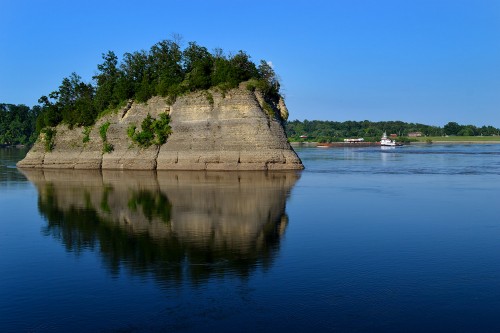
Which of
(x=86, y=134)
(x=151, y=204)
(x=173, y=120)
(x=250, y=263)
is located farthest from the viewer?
(x=86, y=134)

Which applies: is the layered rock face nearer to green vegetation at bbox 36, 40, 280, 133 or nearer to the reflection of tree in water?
green vegetation at bbox 36, 40, 280, 133

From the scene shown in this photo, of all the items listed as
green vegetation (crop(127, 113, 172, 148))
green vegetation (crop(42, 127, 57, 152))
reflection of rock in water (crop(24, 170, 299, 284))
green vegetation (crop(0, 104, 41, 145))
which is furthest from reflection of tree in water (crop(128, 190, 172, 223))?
green vegetation (crop(0, 104, 41, 145))

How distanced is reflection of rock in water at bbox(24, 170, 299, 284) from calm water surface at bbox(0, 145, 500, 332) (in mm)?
86

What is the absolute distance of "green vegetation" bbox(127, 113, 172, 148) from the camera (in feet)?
188

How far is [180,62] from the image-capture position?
210 ft

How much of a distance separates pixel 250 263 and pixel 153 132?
141 ft

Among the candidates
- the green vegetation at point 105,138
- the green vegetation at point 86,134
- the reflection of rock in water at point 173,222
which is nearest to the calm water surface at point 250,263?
the reflection of rock in water at point 173,222

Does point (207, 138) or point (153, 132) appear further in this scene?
point (153, 132)

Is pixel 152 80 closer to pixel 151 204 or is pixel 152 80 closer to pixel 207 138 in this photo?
pixel 207 138

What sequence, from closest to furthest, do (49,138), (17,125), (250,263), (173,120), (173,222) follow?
(250,263) < (173,222) < (173,120) < (49,138) < (17,125)

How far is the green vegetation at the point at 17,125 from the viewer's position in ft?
552

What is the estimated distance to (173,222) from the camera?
24312 millimetres

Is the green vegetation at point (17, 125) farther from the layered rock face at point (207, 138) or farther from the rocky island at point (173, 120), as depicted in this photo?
the layered rock face at point (207, 138)

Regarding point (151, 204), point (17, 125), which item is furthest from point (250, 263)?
point (17, 125)
